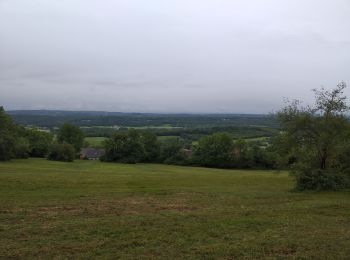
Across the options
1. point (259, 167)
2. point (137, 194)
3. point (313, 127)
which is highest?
point (313, 127)

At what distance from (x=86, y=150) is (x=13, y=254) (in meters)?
116

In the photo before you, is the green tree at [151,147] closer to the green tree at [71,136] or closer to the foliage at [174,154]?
the foliage at [174,154]

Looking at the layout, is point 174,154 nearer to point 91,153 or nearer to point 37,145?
point 91,153

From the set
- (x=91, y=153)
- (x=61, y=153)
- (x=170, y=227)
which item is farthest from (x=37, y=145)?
(x=170, y=227)

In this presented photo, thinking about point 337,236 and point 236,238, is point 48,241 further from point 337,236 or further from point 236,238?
point 337,236

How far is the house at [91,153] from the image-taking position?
11769cm

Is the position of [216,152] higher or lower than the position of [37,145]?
lower

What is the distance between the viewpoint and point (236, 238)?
42.5 ft

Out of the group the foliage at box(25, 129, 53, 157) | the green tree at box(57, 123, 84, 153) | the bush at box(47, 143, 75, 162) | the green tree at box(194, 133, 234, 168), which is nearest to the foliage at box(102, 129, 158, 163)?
the green tree at box(194, 133, 234, 168)

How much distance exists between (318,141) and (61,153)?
70.8 m

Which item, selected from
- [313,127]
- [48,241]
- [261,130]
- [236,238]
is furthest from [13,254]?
[261,130]

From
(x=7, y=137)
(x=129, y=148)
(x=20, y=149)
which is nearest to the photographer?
(x=7, y=137)

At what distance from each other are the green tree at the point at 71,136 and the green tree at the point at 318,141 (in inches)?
3593

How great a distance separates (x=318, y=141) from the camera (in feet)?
101
